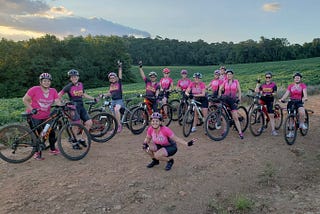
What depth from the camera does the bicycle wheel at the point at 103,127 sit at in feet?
28.4

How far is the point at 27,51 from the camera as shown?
56.5 metres

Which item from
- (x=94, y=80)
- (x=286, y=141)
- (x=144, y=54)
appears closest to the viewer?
(x=286, y=141)

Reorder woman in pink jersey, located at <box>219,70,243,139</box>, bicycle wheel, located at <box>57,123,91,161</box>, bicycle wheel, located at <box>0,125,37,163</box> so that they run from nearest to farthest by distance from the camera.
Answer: bicycle wheel, located at <box>0,125,37,163</box>
bicycle wheel, located at <box>57,123,91,161</box>
woman in pink jersey, located at <box>219,70,243,139</box>

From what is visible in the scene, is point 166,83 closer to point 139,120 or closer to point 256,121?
point 139,120

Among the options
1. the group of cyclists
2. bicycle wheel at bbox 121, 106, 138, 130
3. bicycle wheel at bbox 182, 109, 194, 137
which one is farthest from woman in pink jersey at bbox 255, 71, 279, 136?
bicycle wheel at bbox 121, 106, 138, 130

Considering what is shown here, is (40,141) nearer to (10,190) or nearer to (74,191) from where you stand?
(10,190)

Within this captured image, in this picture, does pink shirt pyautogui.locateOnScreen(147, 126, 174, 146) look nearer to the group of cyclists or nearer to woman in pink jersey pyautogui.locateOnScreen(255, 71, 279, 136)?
the group of cyclists

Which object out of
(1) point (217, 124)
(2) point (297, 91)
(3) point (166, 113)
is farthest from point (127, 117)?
(2) point (297, 91)

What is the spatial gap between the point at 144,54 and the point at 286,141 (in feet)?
296

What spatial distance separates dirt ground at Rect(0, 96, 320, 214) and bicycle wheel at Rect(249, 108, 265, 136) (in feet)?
3.82

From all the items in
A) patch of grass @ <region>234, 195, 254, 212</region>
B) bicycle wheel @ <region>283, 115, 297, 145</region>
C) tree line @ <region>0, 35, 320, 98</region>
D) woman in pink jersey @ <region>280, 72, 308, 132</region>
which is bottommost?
patch of grass @ <region>234, 195, 254, 212</region>

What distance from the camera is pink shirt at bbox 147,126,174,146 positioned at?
20.8ft

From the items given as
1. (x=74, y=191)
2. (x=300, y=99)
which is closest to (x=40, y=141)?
(x=74, y=191)

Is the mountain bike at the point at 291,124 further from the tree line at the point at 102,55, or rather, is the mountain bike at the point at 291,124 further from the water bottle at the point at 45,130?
the tree line at the point at 102,55
